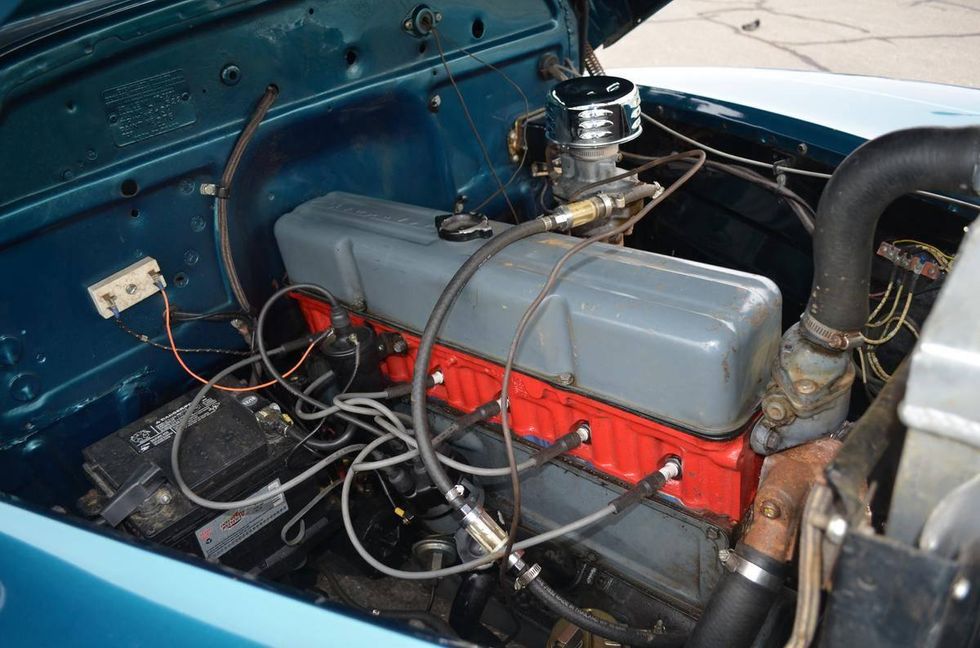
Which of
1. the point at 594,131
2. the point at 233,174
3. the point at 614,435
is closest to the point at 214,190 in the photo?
the point at 233,174

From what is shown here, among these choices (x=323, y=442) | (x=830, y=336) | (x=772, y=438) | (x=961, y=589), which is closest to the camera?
(x=961, y=589)

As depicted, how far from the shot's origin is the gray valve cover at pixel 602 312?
1.13 meters

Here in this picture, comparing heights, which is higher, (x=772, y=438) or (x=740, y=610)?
(x=772, y=438)

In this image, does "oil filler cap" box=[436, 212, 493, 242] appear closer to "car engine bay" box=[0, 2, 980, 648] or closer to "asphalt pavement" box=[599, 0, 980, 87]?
"car engine bay" box=[0, 2, 980, 648]

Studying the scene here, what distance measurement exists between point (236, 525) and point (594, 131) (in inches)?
41.8

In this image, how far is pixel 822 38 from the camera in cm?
666

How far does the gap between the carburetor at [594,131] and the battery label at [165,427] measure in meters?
0.84

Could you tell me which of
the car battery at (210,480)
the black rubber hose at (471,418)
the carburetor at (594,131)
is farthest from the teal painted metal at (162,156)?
the black rubber hose at (471,418)

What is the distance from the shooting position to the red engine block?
4.00 feet

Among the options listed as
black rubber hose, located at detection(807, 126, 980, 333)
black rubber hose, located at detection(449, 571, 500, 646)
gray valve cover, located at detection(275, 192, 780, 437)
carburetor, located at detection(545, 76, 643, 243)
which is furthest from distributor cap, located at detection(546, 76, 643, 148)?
black rubber hose, located at detection(449, 571, 500, 646)

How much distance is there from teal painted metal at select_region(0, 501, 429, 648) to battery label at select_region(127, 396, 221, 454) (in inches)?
17.7

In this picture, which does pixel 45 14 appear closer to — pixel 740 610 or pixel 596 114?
pixel 596 114

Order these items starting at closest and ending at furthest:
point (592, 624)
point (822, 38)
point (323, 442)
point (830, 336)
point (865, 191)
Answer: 1. point (865, 191)
2. point (830, 336)
3. point (592, 624)
4. point (323, 442)
5. point (822, 38)

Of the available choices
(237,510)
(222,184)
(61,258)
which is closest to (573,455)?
(237,510)
